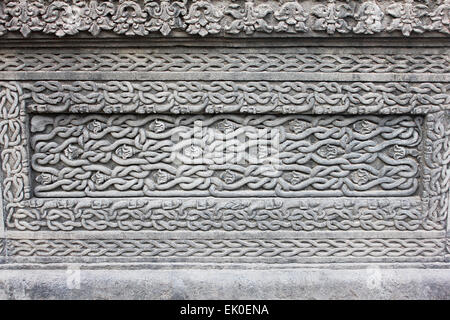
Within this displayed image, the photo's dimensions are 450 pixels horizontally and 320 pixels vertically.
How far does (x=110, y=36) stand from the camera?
5.76 ft

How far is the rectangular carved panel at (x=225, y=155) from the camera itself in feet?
6.27

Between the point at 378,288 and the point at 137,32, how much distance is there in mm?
1899

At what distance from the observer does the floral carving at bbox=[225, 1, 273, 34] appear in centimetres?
173

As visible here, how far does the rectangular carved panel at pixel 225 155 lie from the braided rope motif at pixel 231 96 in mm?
66

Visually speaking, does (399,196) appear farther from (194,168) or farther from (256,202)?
Answer: (194,168)

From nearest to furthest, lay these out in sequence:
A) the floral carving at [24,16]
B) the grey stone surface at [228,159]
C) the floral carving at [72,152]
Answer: the floral carving at [24,16], the grey stone surface at [228,159], the floral carving at [72,152]

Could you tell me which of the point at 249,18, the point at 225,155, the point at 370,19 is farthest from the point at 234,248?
the point at 370,19

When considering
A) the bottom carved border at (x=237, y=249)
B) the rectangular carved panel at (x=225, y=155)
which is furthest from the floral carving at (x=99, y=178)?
the bottom carved border at (x=237, y=249)

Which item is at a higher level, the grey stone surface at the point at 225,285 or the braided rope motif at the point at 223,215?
the braided rope motif at the point at 223,215

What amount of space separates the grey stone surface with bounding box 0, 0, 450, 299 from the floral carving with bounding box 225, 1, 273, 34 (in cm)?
1

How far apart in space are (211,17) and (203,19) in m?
0.04

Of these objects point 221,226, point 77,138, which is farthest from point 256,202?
point 77,138

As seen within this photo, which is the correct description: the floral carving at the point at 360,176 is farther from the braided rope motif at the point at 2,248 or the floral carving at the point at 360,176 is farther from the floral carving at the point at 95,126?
the braided rope motif at the point at 2,248

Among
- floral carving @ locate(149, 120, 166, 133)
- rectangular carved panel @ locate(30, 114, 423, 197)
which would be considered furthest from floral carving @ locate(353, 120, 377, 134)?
floral carving @ locate(149, 120, 166, 133)
